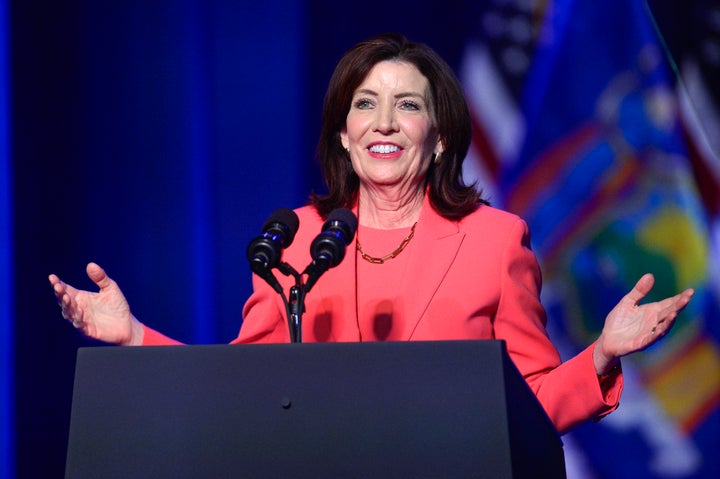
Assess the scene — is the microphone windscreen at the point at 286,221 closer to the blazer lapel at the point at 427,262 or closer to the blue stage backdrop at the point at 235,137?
the blazer lapel at the point at 427,262

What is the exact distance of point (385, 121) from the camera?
2271 millimetres

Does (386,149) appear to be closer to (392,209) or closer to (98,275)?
(392,209)

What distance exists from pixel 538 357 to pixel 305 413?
2.78 ft

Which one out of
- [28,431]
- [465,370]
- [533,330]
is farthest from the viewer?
[28,431]

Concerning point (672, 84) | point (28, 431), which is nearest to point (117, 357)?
point (28, 431)

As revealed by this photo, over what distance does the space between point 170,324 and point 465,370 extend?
2205 millimetres

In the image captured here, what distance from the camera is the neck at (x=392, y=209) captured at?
2371 millimetres

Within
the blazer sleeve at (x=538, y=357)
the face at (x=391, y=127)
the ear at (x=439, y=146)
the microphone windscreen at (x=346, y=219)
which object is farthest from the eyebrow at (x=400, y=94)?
the microphone windscreen at (x=346, y=219)

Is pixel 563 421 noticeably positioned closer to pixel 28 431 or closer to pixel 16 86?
pixel 28 431

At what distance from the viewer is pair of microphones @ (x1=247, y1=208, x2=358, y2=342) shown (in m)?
1.67

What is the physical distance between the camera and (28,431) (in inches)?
118

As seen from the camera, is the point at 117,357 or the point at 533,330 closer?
the point at 117,357

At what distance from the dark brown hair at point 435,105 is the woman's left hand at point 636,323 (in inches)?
22.6

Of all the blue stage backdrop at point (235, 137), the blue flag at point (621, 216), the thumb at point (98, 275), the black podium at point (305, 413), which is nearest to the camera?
the black podium at point (305, 413)
